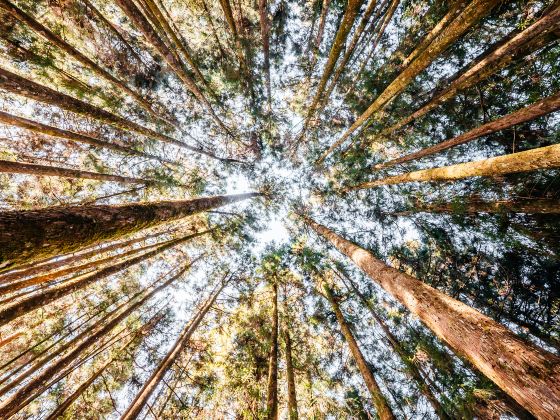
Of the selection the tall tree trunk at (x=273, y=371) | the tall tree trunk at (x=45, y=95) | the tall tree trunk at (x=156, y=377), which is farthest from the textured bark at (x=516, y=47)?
the tall tree trunk at (x=156, y=377)

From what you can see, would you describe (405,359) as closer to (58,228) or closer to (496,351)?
(496,351)

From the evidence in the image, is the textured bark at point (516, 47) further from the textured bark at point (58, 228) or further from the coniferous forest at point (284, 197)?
the textured bark at point (58, 228)

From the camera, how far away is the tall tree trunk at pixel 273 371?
15.9 ft

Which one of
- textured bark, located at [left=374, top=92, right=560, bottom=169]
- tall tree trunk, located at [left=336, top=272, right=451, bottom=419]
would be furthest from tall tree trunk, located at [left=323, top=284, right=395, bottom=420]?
textured bark, located at [left=374, top=92, right=560, bottom=169]

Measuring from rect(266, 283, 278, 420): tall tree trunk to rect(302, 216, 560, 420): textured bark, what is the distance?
356 cm

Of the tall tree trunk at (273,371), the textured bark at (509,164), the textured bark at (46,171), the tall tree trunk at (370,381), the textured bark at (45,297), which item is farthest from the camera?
the textured bark at (46,171)

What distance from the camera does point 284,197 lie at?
13125 millimetres

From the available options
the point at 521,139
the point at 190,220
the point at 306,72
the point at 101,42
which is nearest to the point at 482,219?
the point at 521,139

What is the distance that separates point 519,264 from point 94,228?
33.1 ft

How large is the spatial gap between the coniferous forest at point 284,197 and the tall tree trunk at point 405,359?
0.08m

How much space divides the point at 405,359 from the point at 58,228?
8.07 meters

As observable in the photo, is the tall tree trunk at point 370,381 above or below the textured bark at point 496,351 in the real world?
below

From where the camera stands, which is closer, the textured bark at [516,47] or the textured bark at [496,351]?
Result: the textured bark at [496,351]

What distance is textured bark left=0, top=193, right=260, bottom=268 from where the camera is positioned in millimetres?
1732
